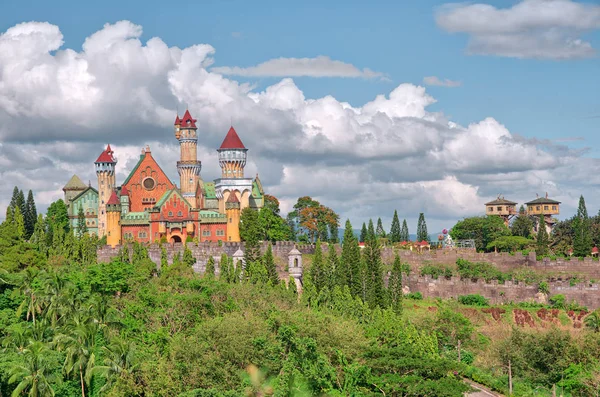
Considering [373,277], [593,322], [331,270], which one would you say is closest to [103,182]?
[331,270]

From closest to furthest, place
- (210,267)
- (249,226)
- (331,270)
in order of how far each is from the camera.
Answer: (331,270), (210,267), (249,226)

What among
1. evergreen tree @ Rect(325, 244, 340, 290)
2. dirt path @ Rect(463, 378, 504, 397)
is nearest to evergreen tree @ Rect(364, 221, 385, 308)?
evergreen tree @ Rect(325, 244, 340, 290)

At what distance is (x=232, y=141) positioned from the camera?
10131 cm

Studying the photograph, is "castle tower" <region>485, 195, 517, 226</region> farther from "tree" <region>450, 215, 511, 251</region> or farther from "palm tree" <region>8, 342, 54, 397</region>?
"palm tree" <region>8, 342, 54, 397</region>

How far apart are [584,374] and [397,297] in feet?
63.5

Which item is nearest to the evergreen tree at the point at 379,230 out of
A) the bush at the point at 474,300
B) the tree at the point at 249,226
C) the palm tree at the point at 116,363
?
the tree at the point at 249,226

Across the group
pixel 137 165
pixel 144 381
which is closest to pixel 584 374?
pixel 144 381

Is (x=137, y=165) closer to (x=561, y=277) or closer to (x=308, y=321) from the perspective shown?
(x=561, y=277)

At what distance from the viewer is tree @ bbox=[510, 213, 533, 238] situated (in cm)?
10964

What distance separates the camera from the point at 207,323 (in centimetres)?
5328

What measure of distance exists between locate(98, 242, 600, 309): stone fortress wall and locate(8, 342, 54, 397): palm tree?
91.1 feet

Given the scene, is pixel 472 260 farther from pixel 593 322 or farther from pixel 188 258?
pixel 188 258

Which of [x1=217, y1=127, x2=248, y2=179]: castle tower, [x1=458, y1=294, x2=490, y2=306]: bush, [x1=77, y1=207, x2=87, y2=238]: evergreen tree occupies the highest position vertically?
[x1=217, y1=127, x2=248, y2=179]: castle tower

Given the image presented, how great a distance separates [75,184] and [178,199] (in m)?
29.6
